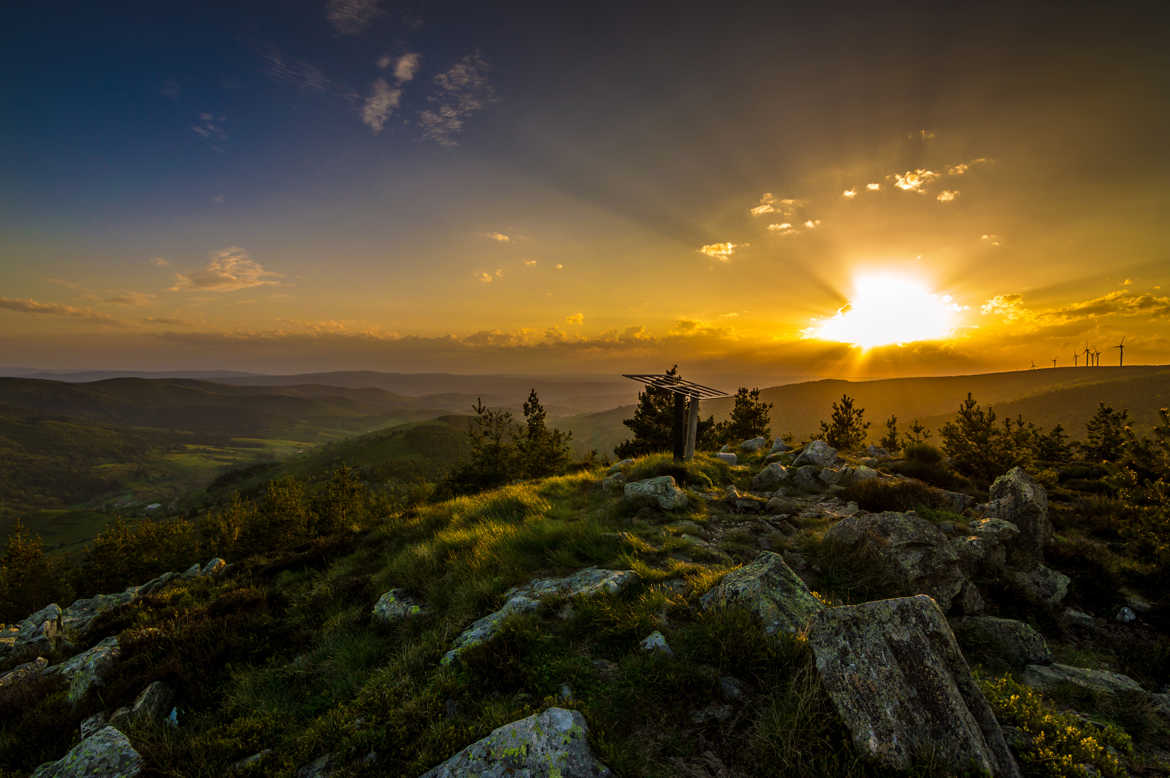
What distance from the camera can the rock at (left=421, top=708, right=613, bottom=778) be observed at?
12.4 ft

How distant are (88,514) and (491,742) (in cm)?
26234

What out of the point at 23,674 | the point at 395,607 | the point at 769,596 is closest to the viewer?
the point at 769,596

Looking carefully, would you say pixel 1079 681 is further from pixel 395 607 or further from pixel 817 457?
pixel 817 457

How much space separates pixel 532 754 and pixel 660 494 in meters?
9.20

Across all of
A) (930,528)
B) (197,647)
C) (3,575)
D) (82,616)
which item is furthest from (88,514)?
(930,528)

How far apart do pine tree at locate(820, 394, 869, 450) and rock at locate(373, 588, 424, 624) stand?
112ft

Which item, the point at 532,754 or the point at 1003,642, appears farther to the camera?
the point at 1003,642

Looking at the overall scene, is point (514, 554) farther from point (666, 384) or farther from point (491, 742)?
point (666, 384)

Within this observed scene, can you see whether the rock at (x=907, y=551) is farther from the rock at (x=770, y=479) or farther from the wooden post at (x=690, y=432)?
the wooden post at (x=690, y=432)

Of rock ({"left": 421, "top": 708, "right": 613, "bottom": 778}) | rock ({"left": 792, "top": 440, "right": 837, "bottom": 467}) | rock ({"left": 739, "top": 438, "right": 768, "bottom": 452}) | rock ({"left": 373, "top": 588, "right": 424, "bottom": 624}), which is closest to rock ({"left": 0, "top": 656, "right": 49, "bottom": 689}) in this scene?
rock ({"left": 373, "top": 588, "right": 424, "bottom": 624})

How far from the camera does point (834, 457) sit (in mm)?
19500

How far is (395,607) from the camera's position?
786cm

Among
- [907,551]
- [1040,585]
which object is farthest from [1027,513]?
[907,551]

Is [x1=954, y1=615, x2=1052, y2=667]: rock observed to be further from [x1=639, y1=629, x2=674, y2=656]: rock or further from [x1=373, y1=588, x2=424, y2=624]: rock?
[x1=373, y1=588, x2=424, y2=624]: rock
